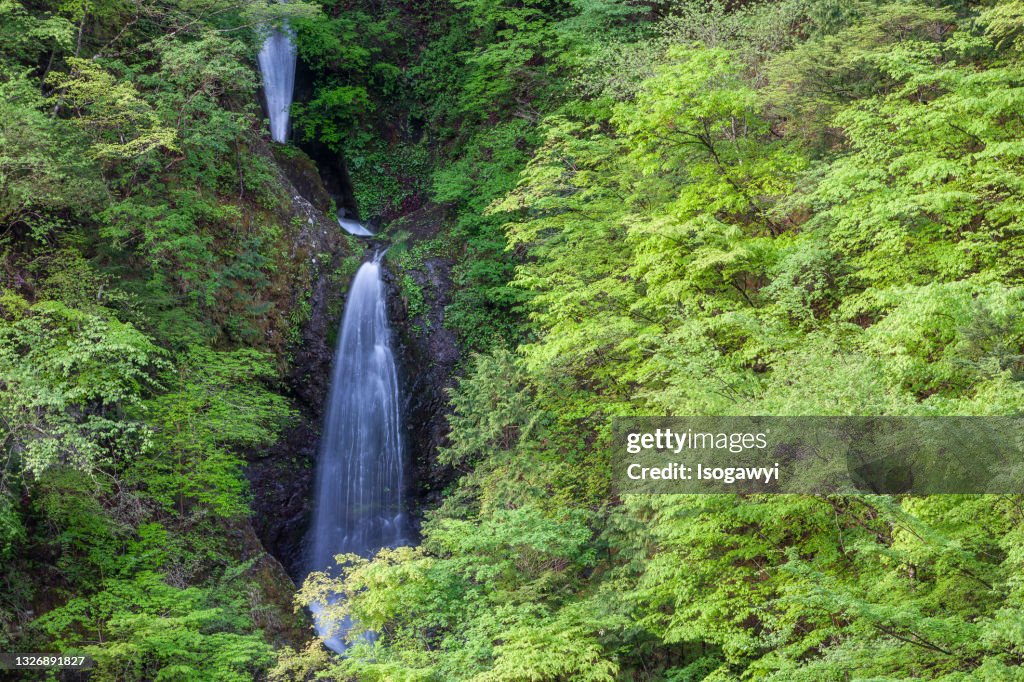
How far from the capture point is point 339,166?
861 inches

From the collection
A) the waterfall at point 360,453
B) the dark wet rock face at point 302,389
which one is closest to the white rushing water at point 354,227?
the dark wet rock face at point 302,389

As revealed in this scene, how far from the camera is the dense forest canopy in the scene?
262 inches

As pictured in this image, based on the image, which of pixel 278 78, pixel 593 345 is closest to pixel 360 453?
pixel 593 345

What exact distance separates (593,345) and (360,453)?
7751 millimetres

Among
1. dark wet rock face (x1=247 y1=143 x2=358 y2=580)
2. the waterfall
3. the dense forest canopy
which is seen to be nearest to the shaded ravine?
the waterfall

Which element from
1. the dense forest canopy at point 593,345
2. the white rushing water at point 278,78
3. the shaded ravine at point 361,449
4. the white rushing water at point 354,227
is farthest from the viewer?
the white rushing water at point 278,78

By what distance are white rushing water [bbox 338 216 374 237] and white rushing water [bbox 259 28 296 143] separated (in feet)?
8.79

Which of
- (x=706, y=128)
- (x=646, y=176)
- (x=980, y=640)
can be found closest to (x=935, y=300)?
(x=980, y=640)

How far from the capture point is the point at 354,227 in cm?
2100

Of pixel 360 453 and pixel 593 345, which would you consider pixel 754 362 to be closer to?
pixel 593 345

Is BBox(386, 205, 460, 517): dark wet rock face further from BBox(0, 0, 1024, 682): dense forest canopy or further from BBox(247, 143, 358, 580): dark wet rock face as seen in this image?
BBox(247, 143, 358, 580): dark wet rock face

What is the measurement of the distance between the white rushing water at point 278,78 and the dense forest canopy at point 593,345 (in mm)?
3830

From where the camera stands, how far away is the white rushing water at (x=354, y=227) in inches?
812

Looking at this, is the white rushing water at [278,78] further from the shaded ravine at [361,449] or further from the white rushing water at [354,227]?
the shaded ravine at [361,449]
